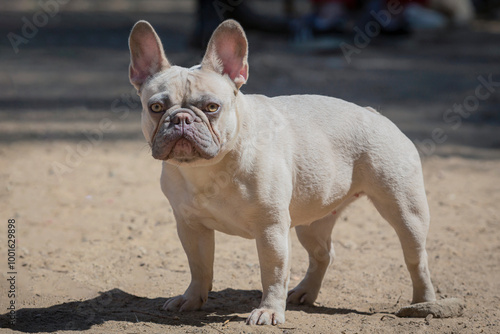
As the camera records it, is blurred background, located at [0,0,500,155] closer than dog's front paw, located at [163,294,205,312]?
No

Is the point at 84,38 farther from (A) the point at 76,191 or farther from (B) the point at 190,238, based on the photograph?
(B) the point at 190,238

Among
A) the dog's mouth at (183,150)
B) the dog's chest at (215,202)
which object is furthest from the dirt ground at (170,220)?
the dog's mouth at (183,150)

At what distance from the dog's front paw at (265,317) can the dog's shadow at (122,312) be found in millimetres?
300

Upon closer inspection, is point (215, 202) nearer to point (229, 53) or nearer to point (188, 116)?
point (188, 116)

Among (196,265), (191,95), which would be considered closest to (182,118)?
(191,95)

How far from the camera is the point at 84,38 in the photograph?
21891 millimetres

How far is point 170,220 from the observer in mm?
7398

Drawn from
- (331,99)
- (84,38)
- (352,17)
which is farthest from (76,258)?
(352,17)

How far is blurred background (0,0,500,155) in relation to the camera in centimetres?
1209

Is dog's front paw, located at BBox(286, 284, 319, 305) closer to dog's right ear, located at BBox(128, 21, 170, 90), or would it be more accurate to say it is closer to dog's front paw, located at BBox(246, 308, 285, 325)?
dog's front paw, located at BBox(246, 308, 285, 325)

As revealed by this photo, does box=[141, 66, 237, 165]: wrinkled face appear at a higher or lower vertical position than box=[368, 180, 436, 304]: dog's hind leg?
higher

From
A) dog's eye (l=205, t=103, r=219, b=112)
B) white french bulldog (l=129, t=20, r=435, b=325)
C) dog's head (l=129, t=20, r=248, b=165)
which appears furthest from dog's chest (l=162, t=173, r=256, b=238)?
dog's eye (l=205, t=103, r=219, b=112)

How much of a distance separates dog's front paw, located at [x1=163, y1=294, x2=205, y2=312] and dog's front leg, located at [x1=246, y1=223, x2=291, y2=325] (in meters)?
0.66

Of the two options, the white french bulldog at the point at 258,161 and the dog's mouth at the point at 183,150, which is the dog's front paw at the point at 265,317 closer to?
the white french bulldog at the point at 258,161
